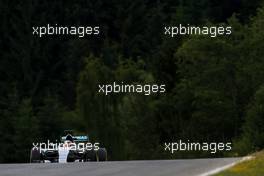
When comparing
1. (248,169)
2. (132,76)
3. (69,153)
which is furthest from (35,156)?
(132,76)

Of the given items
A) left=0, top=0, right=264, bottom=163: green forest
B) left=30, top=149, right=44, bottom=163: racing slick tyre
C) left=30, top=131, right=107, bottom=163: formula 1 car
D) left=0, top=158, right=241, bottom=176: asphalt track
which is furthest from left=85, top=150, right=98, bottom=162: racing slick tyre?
left=0, top=0, right=264, bottom=163: green forest

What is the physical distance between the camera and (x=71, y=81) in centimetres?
7106

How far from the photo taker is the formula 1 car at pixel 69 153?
66.3 feet

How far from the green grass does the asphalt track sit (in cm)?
39

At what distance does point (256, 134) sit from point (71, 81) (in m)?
32.1

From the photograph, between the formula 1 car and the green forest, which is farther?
the green forest

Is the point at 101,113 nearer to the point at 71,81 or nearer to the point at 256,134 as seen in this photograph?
the point at 71,81

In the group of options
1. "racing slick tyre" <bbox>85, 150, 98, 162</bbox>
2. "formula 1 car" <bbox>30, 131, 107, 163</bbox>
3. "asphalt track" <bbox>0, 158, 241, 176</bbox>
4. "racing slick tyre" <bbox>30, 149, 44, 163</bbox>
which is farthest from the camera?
"racing slick tyre" <bbox>85, 150, 98, 162</bbox>

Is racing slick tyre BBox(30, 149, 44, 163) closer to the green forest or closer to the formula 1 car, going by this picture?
the formula 1 car

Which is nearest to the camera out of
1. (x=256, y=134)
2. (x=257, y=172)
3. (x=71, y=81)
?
(x=257, y=172)

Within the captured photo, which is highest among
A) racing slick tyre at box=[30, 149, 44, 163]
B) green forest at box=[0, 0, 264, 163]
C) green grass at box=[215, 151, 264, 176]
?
green forest at box=[0, 0, 264, 163]

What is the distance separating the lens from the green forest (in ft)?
185

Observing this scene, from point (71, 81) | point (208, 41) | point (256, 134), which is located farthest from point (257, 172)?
point (71, 81)

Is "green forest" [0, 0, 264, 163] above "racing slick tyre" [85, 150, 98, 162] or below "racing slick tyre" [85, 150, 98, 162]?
above
